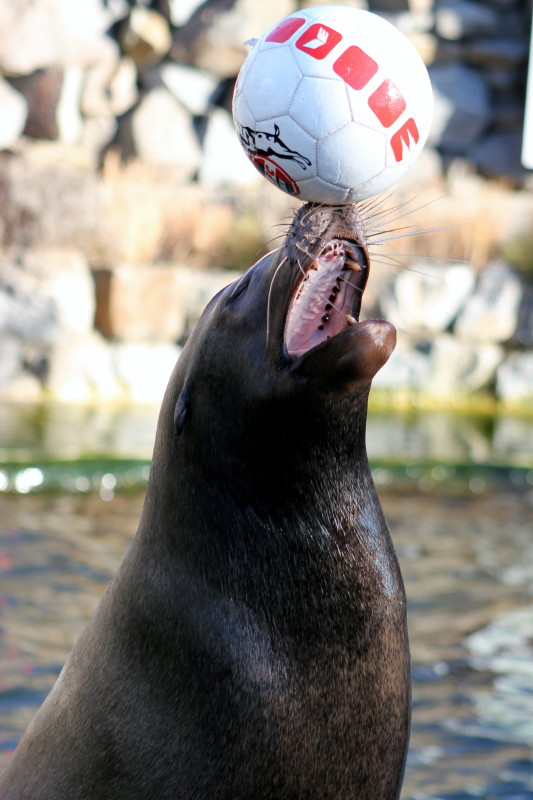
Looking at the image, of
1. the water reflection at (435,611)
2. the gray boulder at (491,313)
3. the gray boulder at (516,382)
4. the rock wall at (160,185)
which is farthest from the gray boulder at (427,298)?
the water reflection at (435,611)

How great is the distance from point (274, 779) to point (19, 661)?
2.59 m

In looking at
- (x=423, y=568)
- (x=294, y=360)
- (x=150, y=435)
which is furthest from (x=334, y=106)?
(x=150, y=435)

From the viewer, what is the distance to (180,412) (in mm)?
2607

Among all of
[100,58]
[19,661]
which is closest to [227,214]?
[100,58]

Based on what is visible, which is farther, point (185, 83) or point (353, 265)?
point (185, 83)

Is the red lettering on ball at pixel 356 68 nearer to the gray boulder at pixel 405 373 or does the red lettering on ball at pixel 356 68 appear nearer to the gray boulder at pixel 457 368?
the gray boulder at pixel 405 373

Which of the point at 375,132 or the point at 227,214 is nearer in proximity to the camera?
the point at 375,132

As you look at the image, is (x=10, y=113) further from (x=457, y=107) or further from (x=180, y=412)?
(x=180, y=412)

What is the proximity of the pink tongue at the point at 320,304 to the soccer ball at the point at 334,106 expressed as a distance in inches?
10.9

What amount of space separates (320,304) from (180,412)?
0.41 meters

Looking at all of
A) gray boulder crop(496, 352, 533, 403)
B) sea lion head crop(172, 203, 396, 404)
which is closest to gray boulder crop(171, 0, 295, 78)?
gray boulder crop(496, 352, 533, 403)

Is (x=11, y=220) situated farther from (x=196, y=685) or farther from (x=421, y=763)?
(x=196, y=685)

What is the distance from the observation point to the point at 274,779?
7.77 feet

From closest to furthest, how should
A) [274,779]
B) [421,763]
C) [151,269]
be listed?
1. [274,779]
2. [421,763]
3. [151,269]
